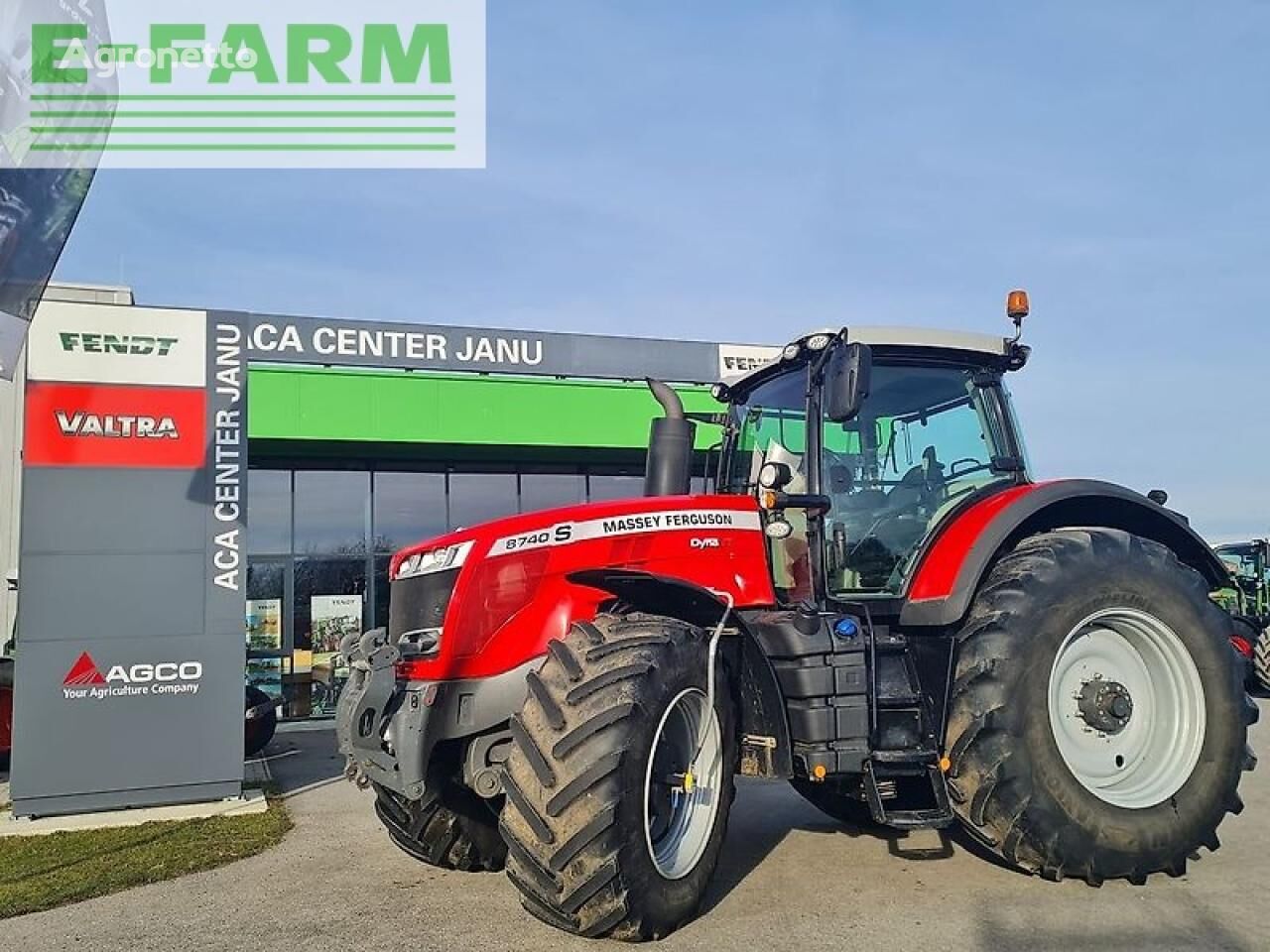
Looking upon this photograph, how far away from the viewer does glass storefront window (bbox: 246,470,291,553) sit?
14461 millimetres

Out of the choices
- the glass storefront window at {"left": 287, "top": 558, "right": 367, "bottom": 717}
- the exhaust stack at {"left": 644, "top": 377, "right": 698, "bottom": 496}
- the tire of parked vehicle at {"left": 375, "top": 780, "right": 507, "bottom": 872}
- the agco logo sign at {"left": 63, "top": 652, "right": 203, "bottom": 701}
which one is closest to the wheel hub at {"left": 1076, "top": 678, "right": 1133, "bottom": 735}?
the exhaust stack at {"left": 644, "top": 377, "right": 698, "bottom": 496}

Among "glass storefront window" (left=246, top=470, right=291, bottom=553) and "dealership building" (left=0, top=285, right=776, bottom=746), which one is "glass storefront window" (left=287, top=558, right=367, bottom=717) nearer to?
"dealership building" (left=0, top=285, right=776, bottom=746)

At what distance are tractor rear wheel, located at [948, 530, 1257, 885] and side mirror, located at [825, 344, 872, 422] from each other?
112 cm

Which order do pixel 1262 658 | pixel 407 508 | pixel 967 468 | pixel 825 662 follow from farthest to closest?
pixel 1262 658
pixel 407 508
pixel 967 468
pixel 825 662

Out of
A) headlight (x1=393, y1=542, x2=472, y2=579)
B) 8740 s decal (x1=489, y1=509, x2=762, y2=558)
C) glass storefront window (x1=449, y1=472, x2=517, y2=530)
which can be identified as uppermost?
glass storefront window (x1=449, y1=472, x2=517, y2=530)

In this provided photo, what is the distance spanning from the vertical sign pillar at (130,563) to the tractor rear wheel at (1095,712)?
624cm

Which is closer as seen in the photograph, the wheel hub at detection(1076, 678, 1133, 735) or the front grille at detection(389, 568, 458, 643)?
the front grille at detection(389, 568, 458, 643)

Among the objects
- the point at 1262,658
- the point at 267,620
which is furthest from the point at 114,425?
the point at 1262,658

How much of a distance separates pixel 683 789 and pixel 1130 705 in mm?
2396

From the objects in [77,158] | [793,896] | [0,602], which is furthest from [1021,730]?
[0,602]

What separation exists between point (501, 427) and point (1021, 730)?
9.51 metres

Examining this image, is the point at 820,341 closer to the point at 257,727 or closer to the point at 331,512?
the point at 257,727

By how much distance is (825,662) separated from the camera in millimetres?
4773

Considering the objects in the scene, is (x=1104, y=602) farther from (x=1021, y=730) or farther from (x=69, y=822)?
(x=69, y=822)
